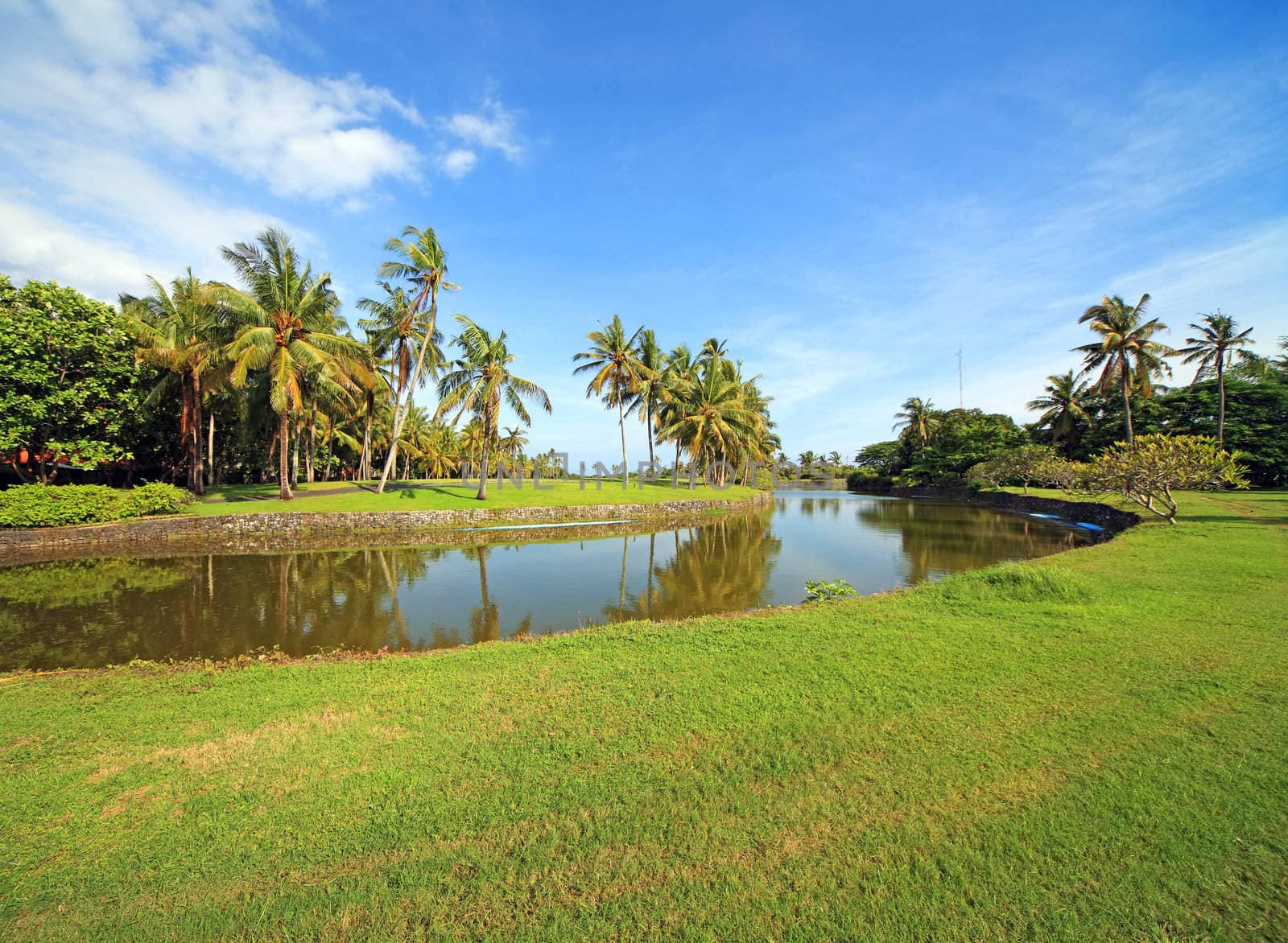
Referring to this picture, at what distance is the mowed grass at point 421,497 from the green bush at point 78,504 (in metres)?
1.34

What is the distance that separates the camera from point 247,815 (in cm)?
355

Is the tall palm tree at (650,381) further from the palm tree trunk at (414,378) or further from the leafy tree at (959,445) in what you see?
the leafy tree at (959,445)

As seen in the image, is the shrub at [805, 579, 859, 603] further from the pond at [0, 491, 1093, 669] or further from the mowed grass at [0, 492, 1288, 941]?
the mowed grass at [0, 492, 1288, 941]

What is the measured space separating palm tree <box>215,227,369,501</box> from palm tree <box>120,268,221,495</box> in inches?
68.3

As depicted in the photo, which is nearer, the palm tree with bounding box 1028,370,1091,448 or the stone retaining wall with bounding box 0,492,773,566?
the stone retaining wall with bounding box 0,492,773,566

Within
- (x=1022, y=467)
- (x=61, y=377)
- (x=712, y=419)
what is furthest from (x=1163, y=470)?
(x=61, y=377)

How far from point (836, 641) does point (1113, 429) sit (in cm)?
4947

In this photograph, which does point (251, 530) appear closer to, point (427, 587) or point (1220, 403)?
point (427, 587)

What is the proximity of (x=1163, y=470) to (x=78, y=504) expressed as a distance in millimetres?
37625

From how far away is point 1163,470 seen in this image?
17422mm

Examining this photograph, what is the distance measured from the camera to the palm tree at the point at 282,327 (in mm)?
21516

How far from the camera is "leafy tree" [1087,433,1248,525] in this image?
1677 cm

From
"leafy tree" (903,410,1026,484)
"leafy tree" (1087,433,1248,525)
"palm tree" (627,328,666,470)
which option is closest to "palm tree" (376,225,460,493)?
"palm tree" (627,328,666,470)

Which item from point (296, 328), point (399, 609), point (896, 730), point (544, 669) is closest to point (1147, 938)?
point (896, 730)
